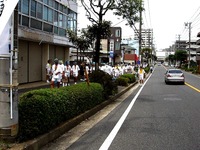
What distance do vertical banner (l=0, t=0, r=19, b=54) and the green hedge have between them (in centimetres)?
143

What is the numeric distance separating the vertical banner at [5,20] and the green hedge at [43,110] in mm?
1433

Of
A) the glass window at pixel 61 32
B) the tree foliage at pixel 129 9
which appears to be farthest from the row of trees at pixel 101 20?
the glass window at pixel 61 32

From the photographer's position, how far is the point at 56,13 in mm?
29016

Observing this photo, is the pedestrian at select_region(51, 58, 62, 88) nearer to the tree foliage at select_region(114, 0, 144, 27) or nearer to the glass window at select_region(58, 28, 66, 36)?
the tree foliage at select_region(114, 0, 144, 27)

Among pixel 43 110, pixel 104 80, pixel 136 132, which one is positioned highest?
pixel 104 80

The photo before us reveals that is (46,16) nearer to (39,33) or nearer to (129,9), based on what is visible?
(39,33)

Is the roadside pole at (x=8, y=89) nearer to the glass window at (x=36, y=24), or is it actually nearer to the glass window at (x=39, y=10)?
the glass window at (x=36, y=24)

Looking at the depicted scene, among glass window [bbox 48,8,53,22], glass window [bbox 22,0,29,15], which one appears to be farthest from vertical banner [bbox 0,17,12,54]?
glass window [bbox 48,8,53,22]

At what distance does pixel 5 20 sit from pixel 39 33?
1856 centimetres

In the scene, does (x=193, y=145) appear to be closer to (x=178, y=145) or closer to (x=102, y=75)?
(x=178, y=145)

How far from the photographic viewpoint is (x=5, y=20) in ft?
18.8

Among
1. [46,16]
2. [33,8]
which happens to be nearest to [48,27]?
[46,16]

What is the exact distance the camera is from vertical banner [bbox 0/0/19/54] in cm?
573

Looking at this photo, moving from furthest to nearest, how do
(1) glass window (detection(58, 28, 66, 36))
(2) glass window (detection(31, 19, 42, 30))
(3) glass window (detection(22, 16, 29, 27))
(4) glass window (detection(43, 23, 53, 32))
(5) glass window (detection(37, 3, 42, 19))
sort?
(1) glass window (detection(58, 28, 66, 36)) < (4) glass window (detection(43, 23, 53, 32)) < (5) glass window (detection(37, 3, 42, 19)) < (2) glass window (detection(31, 19, 42, 30)) < (3) glass window (detection(22, 16, 29, 27))
